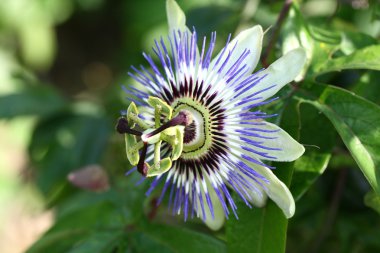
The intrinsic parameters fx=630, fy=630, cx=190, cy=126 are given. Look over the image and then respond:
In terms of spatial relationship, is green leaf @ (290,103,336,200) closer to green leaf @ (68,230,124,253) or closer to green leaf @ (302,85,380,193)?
green leaf @ (302,85,380,193)

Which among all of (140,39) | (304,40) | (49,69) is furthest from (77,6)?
(304,40)

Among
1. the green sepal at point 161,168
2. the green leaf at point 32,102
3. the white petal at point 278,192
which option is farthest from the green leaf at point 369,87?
the green leaf at point 32,102

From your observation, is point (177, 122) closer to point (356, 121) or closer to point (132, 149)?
point (132, 149)

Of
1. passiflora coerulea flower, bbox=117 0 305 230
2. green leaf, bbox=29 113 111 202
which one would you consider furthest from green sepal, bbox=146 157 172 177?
green leaf, bbox=29 113 111 202

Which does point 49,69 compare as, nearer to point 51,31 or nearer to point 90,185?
point 51,31

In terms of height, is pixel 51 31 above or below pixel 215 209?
below

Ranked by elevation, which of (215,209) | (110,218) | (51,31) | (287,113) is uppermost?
(287,113)
